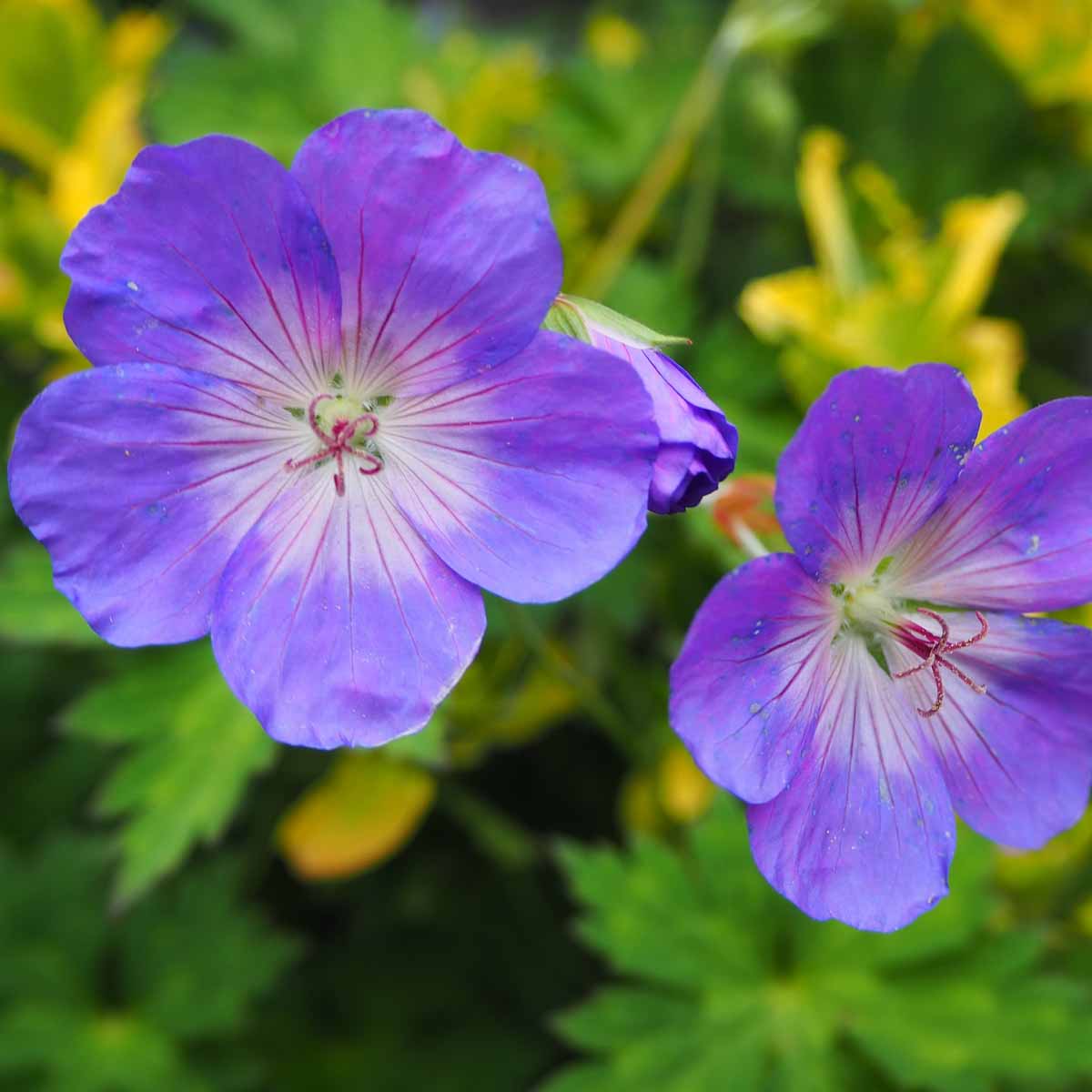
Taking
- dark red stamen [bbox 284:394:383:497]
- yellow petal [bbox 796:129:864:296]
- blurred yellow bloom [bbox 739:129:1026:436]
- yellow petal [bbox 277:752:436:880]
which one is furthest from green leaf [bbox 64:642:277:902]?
yellow petal [bbox 796:129:864:296]

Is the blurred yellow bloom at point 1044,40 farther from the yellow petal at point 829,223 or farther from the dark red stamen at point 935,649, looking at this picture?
the dark red stamen at point 935,649

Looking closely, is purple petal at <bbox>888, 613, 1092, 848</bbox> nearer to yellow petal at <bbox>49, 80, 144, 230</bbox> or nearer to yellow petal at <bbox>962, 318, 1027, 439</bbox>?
yellow petal at <bbox>962, 318, 1027, 439</bbox>

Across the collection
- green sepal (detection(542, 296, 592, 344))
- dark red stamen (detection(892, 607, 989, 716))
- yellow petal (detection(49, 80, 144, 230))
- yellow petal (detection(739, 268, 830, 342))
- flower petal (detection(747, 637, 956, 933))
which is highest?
yellow petal (detection(739, 268, 830, 342))

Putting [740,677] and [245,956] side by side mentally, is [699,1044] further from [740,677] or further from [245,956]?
[740,677]

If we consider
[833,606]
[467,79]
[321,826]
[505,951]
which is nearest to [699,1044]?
[505,951]

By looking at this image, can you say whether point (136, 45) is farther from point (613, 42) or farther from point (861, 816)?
point (861, 816)

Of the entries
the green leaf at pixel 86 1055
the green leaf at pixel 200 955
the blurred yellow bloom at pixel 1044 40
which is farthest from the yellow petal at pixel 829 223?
the green leaf at pixel 86 1055
